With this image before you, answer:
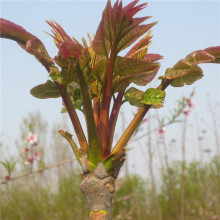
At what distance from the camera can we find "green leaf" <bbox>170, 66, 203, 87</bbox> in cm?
60

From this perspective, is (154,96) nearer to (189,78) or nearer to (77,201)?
(189,78)

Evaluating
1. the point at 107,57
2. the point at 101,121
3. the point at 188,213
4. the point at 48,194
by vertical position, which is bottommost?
the point at 188,213

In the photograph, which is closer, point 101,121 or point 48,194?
point 101,121

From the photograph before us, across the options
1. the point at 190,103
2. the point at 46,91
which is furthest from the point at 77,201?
the point at 46,91

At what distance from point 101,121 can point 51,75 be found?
12 centimetres

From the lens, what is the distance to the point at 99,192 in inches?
20.7

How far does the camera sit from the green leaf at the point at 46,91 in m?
0.62

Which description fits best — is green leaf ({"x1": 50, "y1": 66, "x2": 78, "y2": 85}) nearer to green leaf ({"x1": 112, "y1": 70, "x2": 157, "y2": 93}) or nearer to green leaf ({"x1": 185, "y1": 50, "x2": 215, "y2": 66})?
green leaf ({"x1": 112, "y1": 70, "x2": 157, "y2": 93})

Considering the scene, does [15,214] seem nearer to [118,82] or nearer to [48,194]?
[48,194]

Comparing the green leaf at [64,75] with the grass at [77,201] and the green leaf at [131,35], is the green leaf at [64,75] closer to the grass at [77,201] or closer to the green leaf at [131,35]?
the green leaf at [131,35]

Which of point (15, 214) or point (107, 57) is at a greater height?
point (107, 57)

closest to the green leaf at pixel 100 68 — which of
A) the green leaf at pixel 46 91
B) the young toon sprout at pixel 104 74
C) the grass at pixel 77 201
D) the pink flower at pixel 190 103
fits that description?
the young toon sprout at pixel 104 74

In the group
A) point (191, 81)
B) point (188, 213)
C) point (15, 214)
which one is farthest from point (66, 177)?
point (191, 81)

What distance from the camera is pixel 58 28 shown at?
0.60 metres
